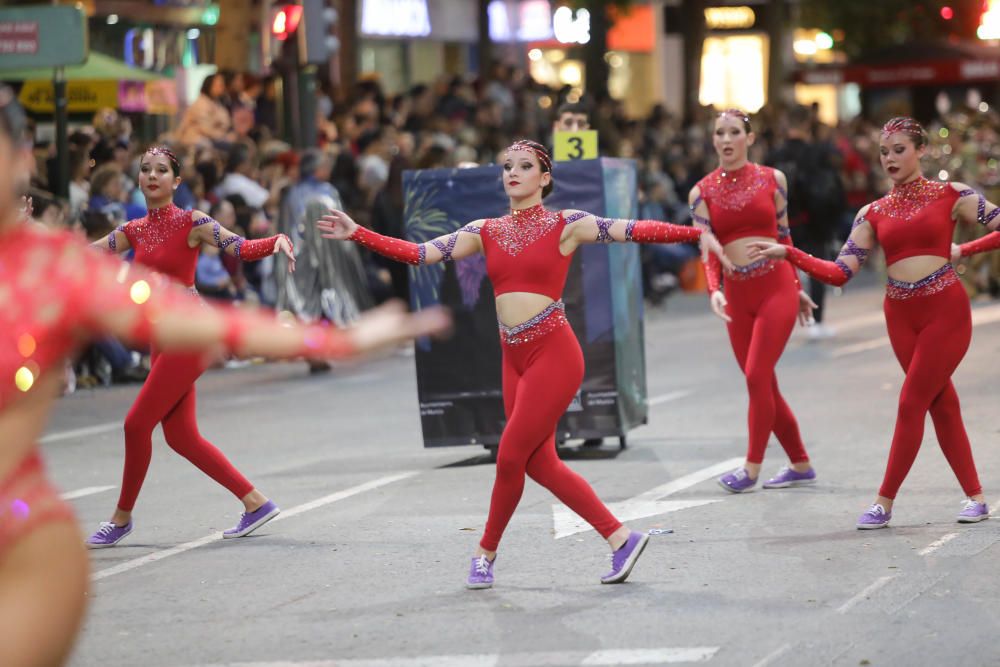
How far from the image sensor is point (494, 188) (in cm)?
1123

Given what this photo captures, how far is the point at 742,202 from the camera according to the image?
9938mm

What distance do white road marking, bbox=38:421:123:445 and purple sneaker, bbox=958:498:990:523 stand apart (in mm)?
7148

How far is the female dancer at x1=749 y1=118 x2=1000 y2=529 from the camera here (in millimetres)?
8609

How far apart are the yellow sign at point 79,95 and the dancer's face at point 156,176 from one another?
467 inches

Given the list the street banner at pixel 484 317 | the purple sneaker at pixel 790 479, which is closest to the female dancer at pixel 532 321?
the purple sneaker at pixel 790 479

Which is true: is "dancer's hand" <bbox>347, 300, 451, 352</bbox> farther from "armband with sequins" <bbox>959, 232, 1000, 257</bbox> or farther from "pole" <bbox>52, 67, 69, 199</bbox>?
"pole" <bbox>52, 67, 69, 199</bbox>

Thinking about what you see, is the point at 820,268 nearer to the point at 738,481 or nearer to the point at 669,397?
the point at 738,481

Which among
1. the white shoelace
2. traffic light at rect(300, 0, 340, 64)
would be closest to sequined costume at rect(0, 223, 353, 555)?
the white shoelace

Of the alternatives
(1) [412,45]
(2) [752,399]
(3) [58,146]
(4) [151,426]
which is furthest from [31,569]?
(1) [412,45]

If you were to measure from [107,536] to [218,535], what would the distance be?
1.87 feet

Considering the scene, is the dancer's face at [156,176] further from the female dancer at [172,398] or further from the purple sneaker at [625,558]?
the purple sneaker at [625,558]

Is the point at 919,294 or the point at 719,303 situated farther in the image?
the point at 719,303

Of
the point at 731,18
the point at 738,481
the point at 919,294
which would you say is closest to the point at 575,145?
the point at 738,481

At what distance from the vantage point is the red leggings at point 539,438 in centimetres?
759
